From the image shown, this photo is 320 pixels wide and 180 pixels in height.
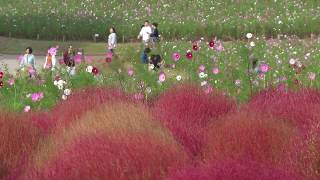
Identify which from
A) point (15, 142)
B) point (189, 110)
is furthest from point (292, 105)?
point (15, 142)

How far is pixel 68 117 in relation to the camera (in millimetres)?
7426

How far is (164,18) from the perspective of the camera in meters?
31.5

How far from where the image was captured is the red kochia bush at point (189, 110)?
21.9ft

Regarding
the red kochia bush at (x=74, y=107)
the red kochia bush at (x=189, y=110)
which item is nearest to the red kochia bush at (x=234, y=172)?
the red kochia bush at (x=189, y=110)

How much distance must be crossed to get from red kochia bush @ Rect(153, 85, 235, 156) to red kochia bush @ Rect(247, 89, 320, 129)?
0.40m

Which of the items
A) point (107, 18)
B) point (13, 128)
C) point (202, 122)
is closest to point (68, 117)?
point (13, 128)

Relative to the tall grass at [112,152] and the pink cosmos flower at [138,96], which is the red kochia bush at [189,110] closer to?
the pink cosmos flower at [138,96]

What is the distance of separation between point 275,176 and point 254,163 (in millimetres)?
224

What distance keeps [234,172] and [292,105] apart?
2735 millimetres

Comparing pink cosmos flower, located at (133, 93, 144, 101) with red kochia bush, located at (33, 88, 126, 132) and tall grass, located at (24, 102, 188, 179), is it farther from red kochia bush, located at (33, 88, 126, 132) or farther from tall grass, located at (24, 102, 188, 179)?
tall grass, located at (24, 102, 188, 179)

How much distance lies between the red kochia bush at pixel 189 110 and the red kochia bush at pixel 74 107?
0.61 m

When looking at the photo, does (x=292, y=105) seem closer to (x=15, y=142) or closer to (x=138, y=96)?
(x=138, y=96)

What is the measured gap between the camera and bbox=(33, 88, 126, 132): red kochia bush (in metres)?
7.42

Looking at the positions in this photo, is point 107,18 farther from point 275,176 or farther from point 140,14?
point 275,176
